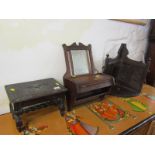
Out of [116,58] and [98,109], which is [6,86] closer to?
[98,109]

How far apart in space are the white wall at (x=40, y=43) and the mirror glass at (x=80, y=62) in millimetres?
102

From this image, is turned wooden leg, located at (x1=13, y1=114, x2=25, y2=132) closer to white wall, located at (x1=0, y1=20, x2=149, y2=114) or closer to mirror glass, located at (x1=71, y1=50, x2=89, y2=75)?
white wall, located at (x1=0, y1=20, x2=149, y2=114)

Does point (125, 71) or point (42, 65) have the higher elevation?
point (42, 65)

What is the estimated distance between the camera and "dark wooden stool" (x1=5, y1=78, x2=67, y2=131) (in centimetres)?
78

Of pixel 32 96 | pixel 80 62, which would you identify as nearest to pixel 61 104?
pixel 32 96

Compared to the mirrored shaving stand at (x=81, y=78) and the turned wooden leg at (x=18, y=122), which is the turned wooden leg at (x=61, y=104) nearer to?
the mirrored shaving stand at (x=81, y=78)

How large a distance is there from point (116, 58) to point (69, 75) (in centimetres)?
61

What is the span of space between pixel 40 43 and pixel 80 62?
14.3 inches

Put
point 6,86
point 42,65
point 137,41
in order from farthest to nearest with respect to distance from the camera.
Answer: point 137,41
point 42,65
point 6,86

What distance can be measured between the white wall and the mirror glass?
0.10 meters

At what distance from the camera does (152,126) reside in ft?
3.53

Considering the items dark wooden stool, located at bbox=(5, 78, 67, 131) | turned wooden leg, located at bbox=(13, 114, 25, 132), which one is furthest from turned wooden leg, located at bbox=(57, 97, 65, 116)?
turned wooden leg, located at bbox=(13, 114, 25, 132)

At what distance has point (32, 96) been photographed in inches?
31.6
